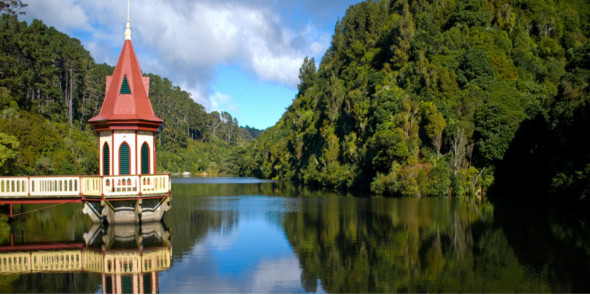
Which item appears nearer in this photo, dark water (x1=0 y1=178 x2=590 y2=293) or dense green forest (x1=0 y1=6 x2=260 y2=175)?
dark water (x1=0 y1=178 x2=590 y2=293)

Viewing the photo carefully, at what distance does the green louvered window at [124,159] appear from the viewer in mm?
26000

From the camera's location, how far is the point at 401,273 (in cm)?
1535

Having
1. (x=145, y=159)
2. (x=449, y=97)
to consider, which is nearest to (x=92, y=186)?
(x=145, y=159)

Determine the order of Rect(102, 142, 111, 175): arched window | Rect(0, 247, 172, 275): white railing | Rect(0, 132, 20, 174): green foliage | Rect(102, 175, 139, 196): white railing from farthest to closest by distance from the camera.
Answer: Rect(0, 132, 20, 174): green foliage < Rect(102, 142, 111, 175): arched window < Rect(102, 175, 139, 196): white railing < Rect(0, 247, 172, 275): white railing

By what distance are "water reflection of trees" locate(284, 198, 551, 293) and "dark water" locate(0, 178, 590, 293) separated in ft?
0.16

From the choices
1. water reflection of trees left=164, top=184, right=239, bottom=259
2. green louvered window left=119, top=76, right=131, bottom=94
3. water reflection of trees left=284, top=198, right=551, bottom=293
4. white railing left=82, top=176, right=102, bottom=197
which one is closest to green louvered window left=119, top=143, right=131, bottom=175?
white railing left=82, top=176, right=102, bottom=197

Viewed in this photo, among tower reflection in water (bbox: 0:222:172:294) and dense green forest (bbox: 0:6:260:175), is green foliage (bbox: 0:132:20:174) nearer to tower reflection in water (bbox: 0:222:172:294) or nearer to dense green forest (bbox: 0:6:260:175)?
dense green forest (bbox: 0:6:260:175)

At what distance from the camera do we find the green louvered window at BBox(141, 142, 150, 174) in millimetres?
26547

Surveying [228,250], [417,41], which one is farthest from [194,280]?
[417,41]

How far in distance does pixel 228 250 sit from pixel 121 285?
Answer: 6175mm

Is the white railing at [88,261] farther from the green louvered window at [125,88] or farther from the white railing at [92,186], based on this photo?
the green louvered window at [125,88]

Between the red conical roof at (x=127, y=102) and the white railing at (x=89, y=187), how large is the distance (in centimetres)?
293

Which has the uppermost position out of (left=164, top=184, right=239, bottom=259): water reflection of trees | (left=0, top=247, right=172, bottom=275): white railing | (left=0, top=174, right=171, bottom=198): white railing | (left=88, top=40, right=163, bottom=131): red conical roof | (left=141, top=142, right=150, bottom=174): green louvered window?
(left=88, top=40, right=163, bottom=131): red conical roof

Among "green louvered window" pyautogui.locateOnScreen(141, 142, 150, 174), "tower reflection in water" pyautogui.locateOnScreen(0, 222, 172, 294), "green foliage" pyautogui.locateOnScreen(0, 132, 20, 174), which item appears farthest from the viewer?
"green foliage" pyautogui.locateOnScreen(0, 132, 20, 174)
